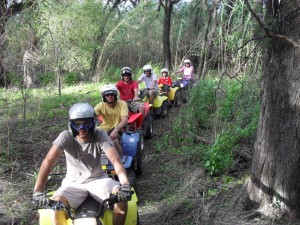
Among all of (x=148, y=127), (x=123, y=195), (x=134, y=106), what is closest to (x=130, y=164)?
(x=123, y=195)

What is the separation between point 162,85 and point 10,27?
4.60m

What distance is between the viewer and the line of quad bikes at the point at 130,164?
3.23 metres

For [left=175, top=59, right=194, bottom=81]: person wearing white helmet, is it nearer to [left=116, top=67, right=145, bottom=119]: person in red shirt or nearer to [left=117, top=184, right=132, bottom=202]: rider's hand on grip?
[left=116, top=67, right=145, bottom=119]: person in red shirt

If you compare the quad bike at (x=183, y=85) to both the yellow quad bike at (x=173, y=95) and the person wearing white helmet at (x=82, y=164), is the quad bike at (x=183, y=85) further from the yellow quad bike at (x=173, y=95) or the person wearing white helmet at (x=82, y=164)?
the person wearing white helmet at (x=82, y=164)

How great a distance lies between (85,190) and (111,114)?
8.32 feet

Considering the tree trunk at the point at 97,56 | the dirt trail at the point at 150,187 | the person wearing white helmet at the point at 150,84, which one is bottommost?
the dirt trail at the point at 150,187

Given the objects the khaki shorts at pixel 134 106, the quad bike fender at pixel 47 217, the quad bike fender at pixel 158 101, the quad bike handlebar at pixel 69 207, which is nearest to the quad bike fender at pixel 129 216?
the quad bike handlebar at pixel 69 207

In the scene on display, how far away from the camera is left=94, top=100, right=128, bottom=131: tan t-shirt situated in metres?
6.11

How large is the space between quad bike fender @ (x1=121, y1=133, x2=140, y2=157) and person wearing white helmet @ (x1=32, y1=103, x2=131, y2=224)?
5.79ft

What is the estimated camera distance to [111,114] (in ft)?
20.1

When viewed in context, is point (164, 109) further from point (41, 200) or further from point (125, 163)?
point (41, 200)

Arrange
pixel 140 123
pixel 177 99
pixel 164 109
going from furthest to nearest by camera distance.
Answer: pixel 177 99
pixel 164 109
pixel 140 123

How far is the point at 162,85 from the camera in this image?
35.7 ft

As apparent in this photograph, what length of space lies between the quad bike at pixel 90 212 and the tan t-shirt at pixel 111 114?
7.84 feet
